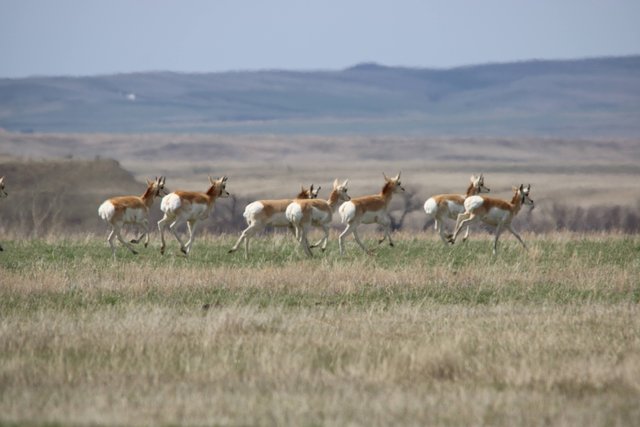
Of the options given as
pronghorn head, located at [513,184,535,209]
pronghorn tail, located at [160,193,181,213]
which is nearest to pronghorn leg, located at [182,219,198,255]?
pronghorn tail, located at [160,193,181,213]

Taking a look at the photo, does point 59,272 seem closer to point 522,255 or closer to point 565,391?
point 522,255

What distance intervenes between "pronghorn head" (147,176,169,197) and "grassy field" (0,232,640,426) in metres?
2.81

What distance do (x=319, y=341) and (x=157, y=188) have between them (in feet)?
39.3

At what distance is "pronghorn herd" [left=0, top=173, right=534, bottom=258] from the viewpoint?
23172 mm

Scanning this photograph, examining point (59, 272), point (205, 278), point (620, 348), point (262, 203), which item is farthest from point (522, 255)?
point (620, 348)

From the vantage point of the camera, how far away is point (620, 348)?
1291cm

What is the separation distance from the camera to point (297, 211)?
76.6 feet

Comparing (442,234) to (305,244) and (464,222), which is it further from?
(305,244)

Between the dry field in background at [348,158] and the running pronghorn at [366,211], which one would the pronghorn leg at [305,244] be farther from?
the dry field in background at [348,158]

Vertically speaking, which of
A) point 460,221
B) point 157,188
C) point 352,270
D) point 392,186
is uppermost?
point 392,186

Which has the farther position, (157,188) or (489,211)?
(157,188)

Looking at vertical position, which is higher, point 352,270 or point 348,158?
point 352,270

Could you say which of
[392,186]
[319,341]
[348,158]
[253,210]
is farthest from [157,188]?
[348,158]

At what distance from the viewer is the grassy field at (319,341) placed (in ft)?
34.4
